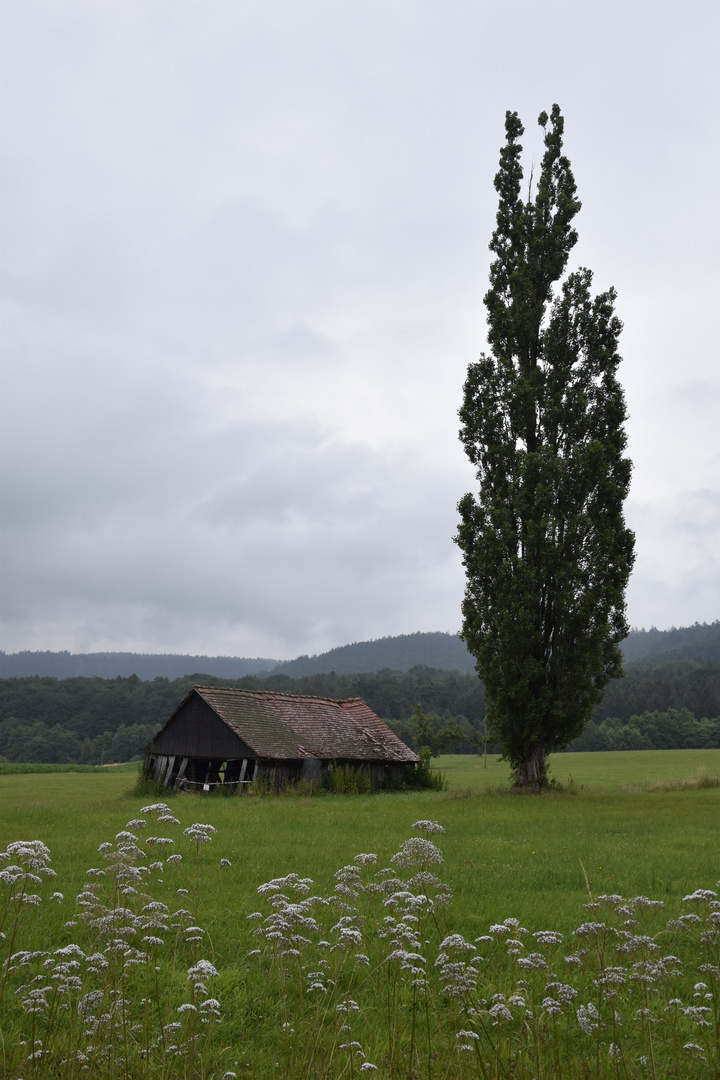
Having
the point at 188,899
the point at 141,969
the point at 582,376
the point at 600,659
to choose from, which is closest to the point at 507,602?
the point at 600,659

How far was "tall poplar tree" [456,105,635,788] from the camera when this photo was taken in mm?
28469

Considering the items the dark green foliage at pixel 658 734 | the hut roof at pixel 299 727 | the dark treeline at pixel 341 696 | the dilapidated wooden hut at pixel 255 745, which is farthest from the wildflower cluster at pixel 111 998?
the dark green foliage at pixel 658 734

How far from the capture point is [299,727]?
4128cm

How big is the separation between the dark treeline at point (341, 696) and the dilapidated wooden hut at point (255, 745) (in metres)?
53.5

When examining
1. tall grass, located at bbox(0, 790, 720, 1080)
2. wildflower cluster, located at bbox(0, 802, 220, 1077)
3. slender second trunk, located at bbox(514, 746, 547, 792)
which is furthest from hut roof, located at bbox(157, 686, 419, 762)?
wildflower cluster, located at bbox(0, 802, 220, 1077)

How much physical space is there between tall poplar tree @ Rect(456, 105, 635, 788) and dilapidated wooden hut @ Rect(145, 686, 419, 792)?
40.4 feet

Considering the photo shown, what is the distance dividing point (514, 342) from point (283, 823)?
22.5 m

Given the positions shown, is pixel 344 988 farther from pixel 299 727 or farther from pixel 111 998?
pixel 299 727

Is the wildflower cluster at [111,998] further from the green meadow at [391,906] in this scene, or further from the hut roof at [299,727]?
the hut roof at [299,727]

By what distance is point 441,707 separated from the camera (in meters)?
131

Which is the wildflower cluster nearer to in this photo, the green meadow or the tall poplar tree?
the green meadow

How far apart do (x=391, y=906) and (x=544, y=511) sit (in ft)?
78.4

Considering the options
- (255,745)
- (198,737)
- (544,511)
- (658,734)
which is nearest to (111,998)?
(544,511)

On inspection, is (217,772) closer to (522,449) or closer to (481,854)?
(522,449)
